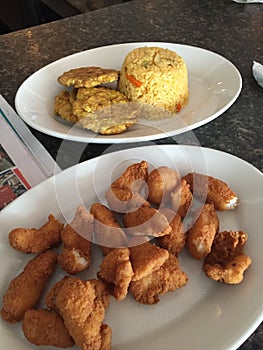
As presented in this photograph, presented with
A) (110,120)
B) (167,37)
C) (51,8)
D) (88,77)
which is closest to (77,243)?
(110,120)

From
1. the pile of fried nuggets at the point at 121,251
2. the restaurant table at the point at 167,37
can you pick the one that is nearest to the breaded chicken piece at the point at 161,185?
the pile of fried nuggets at the point at 121,251

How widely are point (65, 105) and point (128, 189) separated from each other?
1.04ft

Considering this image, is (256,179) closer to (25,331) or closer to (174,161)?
(174,161)

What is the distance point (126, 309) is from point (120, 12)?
1071 mm

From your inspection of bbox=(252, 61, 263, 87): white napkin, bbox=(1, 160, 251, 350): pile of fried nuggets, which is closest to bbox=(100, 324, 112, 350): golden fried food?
bbox=(1, 160, 251, 350): pile of fried nuggets

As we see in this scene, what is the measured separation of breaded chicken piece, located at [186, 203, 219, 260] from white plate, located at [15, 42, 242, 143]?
0.69ft

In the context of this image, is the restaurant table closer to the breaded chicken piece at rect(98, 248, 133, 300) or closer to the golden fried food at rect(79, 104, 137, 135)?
the golden fried food at rect(79, 104, 137, 135)

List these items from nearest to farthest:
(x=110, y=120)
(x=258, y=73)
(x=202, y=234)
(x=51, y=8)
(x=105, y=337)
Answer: (x=105, y=337) → (x=202, y=234) → (x=110, y=120) → (x=258, y=73) → (x=51, y=8)

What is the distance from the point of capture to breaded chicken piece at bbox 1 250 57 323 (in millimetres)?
Result: 628

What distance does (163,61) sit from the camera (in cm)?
104

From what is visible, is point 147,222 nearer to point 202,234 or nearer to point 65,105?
point 202,234

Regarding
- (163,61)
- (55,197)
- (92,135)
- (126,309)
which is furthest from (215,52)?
(126,309)

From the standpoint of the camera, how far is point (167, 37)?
4.42 ft

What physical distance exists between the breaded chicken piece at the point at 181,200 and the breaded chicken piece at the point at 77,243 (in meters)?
0.13
